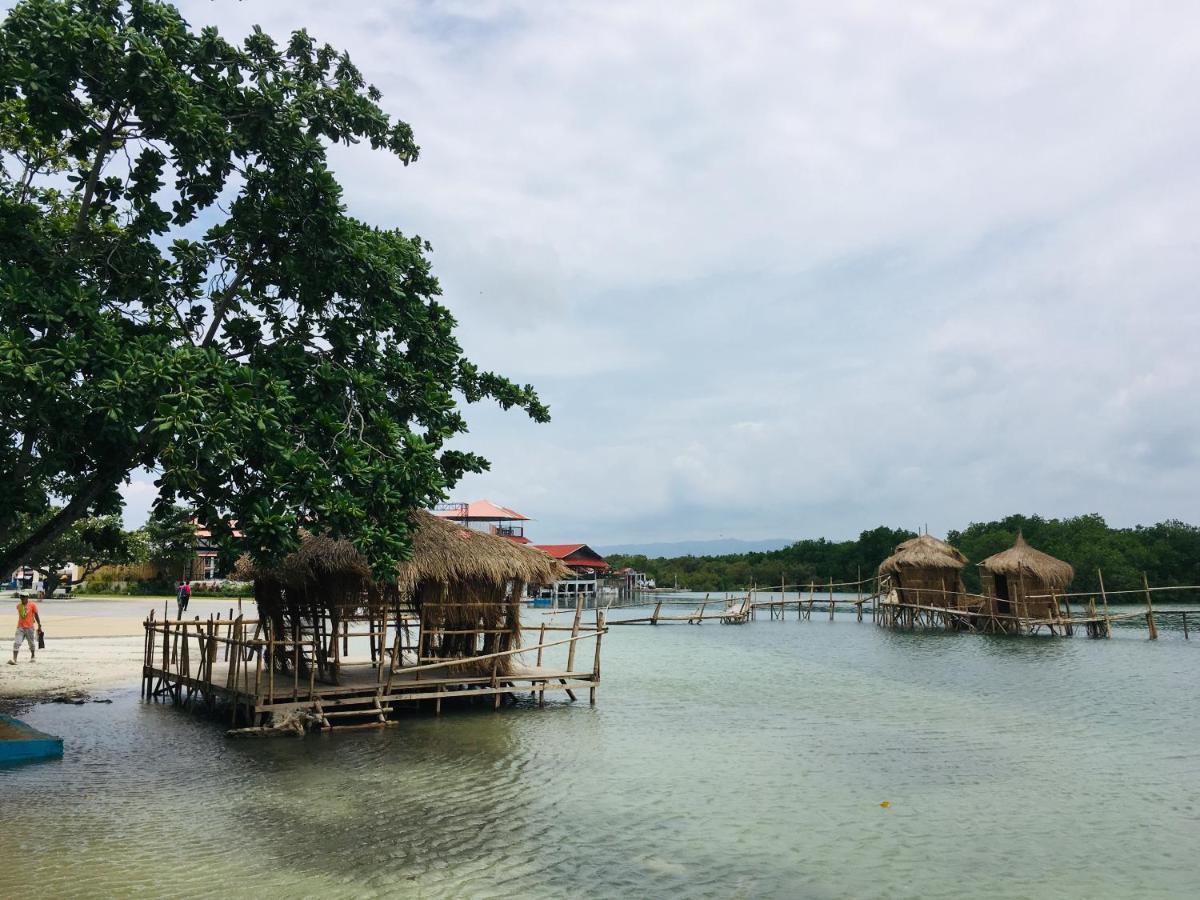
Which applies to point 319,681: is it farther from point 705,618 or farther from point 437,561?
point 705,618

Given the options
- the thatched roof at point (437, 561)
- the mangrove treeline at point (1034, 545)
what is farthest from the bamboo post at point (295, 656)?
the mangrove treeline at point (1034, 545)

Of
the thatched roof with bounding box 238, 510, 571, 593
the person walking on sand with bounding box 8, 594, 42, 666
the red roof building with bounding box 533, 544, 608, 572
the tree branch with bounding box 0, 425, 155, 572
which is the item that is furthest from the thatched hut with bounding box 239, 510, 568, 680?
the red roof building with bounding box 533, 544, 608, 572

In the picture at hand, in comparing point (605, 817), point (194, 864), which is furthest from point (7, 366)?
point (605, 817)

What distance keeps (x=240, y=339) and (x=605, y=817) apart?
261 inches

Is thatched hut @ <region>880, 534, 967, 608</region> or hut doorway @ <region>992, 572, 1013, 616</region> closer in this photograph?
hut doorway @ <region>992, 572, 1013, 616</region>

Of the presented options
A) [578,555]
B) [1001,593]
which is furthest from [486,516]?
[1001,593]

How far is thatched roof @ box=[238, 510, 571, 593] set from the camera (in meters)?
12.9

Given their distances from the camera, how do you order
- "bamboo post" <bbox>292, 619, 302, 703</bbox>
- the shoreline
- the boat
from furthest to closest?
the shoreline, "bamboo post" <bbox>292, 619, 302, 703</bbox>, the boat

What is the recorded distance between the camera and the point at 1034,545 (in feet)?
199

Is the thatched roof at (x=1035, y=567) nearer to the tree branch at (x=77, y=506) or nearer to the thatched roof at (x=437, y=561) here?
the thatched roof at (x=437, y=561)

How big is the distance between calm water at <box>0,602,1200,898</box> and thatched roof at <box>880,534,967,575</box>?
2061 centimetres

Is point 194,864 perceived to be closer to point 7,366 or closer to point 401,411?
point 7,366

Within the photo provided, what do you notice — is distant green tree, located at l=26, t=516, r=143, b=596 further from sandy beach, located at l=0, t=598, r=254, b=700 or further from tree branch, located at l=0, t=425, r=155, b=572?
sandy beach, located at l=0, t=598, r=254, b=700

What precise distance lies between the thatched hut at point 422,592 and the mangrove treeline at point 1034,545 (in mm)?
39046
